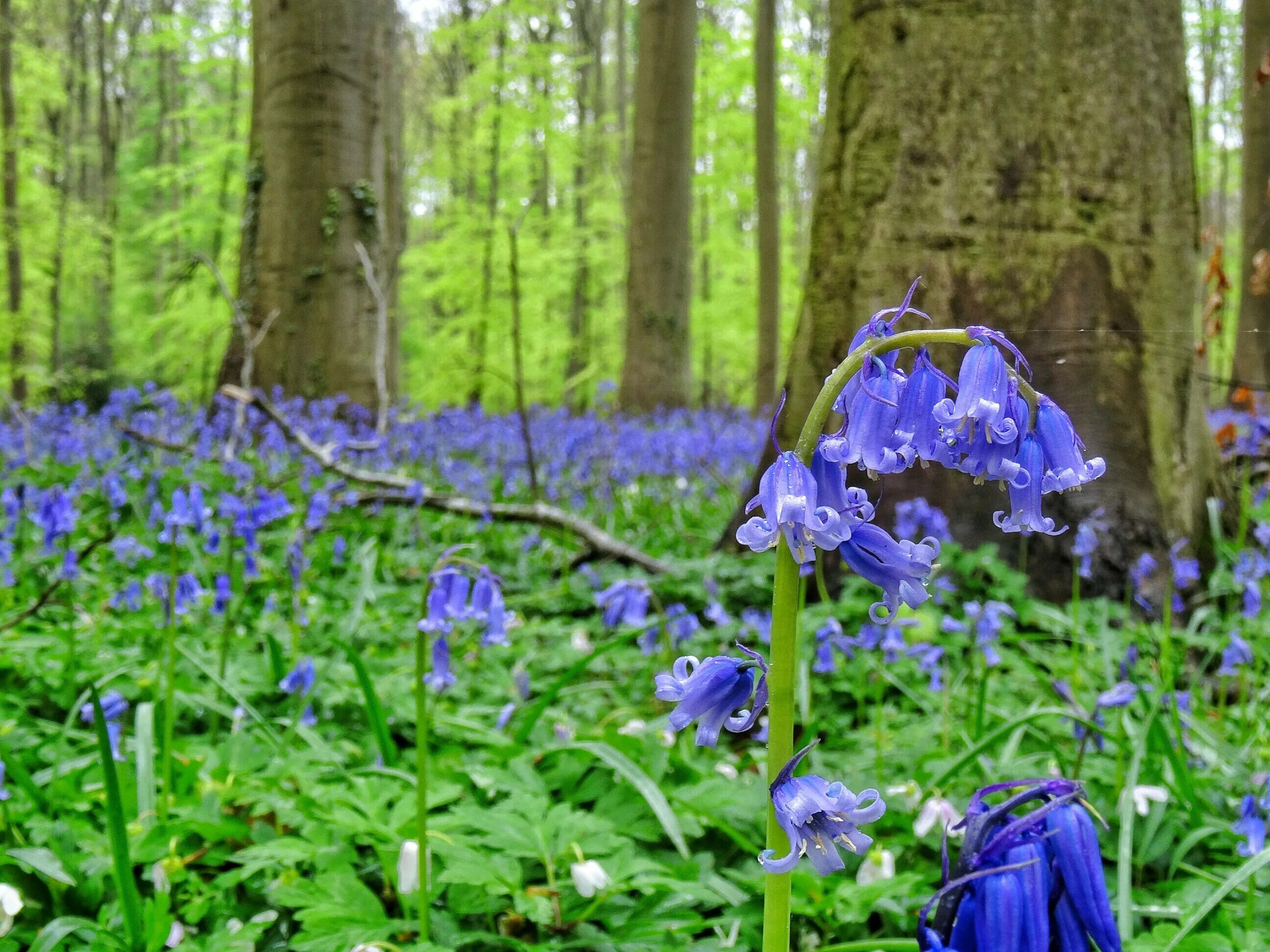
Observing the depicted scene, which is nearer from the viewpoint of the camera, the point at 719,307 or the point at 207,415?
the point at 207,415

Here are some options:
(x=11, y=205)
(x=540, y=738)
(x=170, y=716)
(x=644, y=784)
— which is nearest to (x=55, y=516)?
(x=170, y=716)

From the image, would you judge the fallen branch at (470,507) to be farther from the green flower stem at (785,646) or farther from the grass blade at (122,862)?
the green flower stem at (785,646)

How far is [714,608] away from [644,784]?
1.08m

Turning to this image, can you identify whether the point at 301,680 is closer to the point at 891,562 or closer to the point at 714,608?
the point at 714,608

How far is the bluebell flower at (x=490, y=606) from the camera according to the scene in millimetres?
1724

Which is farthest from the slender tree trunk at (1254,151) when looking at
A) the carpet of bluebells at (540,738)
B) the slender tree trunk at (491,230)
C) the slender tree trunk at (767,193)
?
the slender tree trunk at (491,230)

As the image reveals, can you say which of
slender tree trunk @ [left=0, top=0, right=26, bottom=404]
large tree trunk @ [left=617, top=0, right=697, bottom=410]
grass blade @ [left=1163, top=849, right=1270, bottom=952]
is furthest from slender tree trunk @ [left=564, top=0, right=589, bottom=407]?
grass blade @ [left=1163, top=849, right=1270, bottom=952]

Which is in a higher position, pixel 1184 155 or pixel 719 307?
pixel 719 307

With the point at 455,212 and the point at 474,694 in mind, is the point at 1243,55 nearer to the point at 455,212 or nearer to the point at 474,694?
the point at 474,694

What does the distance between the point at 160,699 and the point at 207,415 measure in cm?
556

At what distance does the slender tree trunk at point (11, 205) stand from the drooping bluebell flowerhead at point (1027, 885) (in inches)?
660

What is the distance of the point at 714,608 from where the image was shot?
286cm

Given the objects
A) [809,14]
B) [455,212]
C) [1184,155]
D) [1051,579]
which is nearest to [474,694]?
[1051,579]

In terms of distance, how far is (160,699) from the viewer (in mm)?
2338
